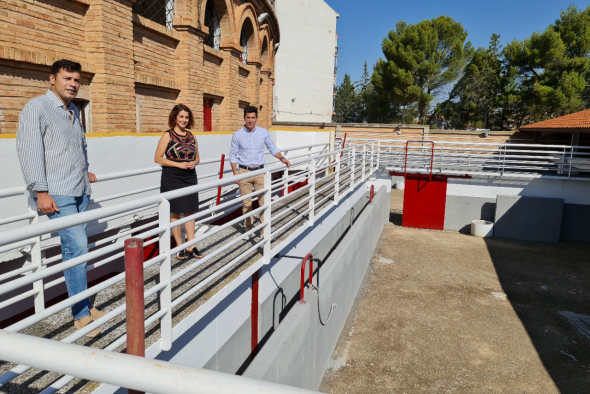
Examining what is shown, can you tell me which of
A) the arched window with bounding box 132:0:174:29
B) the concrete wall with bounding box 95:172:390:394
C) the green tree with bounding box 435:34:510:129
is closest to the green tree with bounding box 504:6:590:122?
the green tree with bounding box 435:34:510:129

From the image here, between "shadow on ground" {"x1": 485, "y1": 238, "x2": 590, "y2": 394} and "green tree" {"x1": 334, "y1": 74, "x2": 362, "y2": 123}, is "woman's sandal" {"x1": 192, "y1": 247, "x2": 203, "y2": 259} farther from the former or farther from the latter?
"green tree" {"x1": 334, "y1": 74, "x2": 362, "y2": 123}

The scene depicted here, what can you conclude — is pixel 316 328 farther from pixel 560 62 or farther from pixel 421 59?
pixel 421 59

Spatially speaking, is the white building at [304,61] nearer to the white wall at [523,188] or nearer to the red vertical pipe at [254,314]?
the white wall at [523,188]

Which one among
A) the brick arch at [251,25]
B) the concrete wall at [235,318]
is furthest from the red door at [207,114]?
the concrete wall at [235,318]

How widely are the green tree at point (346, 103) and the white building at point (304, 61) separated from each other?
29208mm

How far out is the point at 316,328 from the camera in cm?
575

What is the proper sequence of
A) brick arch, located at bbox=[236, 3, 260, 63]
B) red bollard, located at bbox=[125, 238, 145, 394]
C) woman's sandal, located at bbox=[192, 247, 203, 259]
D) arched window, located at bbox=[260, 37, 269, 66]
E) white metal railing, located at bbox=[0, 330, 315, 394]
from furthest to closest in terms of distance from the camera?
arched window, located at bbox=[260, 37, 269, 66] → brick arch, located at bbox=[236, 3, 260, 63] → woman's sandal, located at bbox=[192, 247, 203, 259] → red bollard, located at bbox=[125, 238, 145, 394] → white metal railing, located at bbox=[0, 330, 315, 394]

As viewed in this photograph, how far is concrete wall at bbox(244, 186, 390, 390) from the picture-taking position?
13.6 ft

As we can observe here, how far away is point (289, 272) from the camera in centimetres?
585

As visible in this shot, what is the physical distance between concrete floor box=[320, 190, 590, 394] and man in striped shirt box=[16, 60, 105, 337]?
15.0 feet

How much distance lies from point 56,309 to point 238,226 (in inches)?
158

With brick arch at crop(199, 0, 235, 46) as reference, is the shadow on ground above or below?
below

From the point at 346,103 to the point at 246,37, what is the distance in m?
61.8

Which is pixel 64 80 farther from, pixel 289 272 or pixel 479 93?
pixel 479 93
